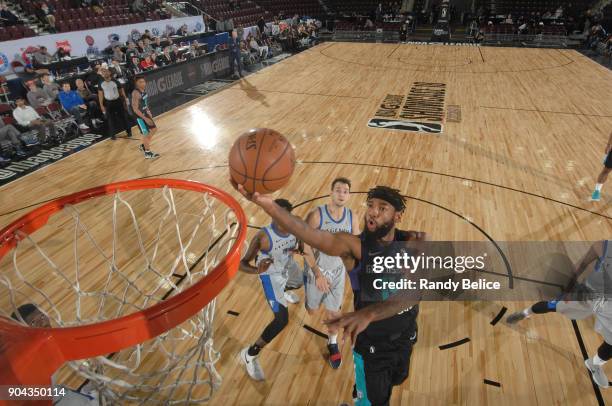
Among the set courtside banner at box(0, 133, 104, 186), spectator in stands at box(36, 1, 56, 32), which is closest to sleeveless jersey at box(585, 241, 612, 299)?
courtside banner at box(0, 133, 104, 186)

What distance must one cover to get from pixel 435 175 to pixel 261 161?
4.65 metres

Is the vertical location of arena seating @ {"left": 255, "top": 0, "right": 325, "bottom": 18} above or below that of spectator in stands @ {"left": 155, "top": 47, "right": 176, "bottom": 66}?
above

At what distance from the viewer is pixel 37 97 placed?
8.16 meters

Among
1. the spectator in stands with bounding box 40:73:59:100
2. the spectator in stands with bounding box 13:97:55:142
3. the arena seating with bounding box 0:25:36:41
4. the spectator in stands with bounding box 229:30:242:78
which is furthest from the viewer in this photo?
the spectator in stands with bounding box 229:30:242:78

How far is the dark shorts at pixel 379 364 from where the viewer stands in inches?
92.8

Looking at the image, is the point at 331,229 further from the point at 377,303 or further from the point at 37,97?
the point at 37,97

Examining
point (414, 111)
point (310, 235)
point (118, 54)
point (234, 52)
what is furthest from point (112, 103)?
point (310, 235)

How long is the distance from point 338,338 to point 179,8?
2007cm

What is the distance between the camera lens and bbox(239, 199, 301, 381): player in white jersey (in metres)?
3.08

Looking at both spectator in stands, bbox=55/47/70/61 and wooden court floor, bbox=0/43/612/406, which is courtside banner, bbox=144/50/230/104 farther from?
spectator in stands, bbox=55/47/70/61

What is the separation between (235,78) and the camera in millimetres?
13211

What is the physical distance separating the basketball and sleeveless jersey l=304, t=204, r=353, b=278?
0.65 meters

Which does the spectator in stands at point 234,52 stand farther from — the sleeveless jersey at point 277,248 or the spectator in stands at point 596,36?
the spectator in stands at point 596,36

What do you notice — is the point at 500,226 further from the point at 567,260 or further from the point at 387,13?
the point at 387,13
